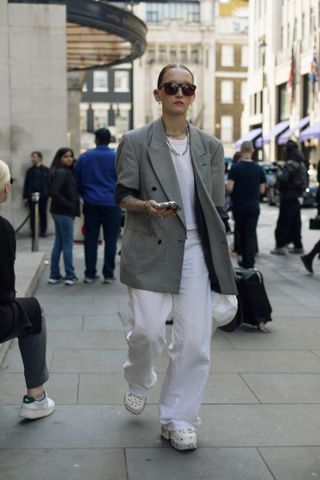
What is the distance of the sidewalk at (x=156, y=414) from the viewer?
391 cm

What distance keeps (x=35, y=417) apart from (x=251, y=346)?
2537 mm

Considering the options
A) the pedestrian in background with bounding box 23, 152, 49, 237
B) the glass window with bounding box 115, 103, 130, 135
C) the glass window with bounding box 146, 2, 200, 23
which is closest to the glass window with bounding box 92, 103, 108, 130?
the glass window with bounding box 115, 103, 130, 135

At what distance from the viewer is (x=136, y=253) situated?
4219 millimetres

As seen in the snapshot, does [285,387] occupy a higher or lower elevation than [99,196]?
lower

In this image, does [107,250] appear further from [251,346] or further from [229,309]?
[229,309]

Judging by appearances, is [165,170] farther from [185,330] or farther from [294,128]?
[294,128]

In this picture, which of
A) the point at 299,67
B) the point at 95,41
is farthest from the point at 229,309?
the point at 299,67

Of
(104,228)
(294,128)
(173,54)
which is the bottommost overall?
(104,228)

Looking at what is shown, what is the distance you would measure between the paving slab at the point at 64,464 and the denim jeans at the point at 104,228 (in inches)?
226

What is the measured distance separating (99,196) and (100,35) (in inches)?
384

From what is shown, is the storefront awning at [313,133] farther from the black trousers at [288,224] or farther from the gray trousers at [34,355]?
the gray trousers at [34,355]

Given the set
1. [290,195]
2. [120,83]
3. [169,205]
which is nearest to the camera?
[169,205]

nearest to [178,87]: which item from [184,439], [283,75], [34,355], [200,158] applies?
[200,158]

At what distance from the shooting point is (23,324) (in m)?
4.30
